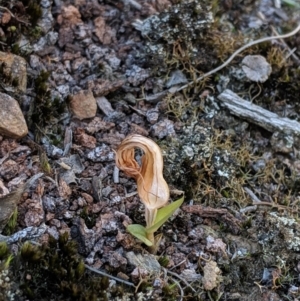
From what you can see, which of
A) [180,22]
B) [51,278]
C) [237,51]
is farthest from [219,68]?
[51,278]

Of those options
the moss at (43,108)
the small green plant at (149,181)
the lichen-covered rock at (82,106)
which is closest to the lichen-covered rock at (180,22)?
the lichen-covered rock at (82,106)

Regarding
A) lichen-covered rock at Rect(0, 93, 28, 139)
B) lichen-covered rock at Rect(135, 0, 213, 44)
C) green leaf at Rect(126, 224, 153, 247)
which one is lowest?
green leaf at Rect(126, 224, 153, 247)

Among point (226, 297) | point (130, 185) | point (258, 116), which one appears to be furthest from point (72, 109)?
point (226, 297)

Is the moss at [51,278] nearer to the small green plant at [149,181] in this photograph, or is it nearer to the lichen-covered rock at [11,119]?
the small green plant at [149,181]

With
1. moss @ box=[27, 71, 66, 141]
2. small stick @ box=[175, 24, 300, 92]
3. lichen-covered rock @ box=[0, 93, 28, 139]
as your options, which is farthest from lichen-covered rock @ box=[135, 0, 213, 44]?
lichen-covered rock @ box=[0, 93, 28, 139]

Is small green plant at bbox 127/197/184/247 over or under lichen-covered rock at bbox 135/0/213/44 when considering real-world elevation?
under

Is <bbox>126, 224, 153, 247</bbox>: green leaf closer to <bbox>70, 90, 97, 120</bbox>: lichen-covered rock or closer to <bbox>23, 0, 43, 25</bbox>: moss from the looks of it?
<bbox>70, 90, 97, 120</bbox>: lichen-covered rock
